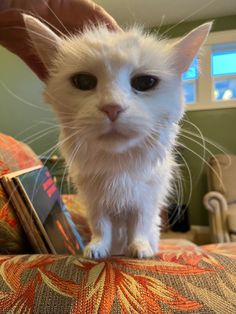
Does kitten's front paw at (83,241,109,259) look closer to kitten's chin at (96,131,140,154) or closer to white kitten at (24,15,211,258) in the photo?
white kitten at (24,15,211,258)

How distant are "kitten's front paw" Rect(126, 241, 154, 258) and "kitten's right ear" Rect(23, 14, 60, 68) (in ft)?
1.18

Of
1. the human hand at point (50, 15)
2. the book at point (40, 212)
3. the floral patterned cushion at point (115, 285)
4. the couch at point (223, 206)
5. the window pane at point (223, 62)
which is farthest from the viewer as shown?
the window pane at point (223, 62)

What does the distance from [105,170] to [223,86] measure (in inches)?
120

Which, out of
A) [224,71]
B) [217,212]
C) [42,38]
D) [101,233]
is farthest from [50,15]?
[224,71]

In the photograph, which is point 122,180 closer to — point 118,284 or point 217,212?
point 118,284

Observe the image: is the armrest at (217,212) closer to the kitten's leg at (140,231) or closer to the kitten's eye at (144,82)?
the kitten's leg at (140,231)

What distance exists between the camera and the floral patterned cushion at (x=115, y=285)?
1.24 feet

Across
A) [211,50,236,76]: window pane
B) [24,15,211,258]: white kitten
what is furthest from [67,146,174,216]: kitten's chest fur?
[211,50,236,76]: window pane

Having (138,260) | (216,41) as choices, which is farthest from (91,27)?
(216,41)

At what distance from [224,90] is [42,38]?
3.08m

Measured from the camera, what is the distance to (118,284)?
1.38 ft

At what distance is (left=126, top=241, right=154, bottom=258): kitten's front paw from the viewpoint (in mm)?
565

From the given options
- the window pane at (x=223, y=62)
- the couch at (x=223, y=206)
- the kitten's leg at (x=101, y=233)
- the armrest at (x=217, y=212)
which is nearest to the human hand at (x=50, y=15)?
the kitten's leg at (x=101, y=233)

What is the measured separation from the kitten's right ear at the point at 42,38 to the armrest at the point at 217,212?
2248 millimetres
